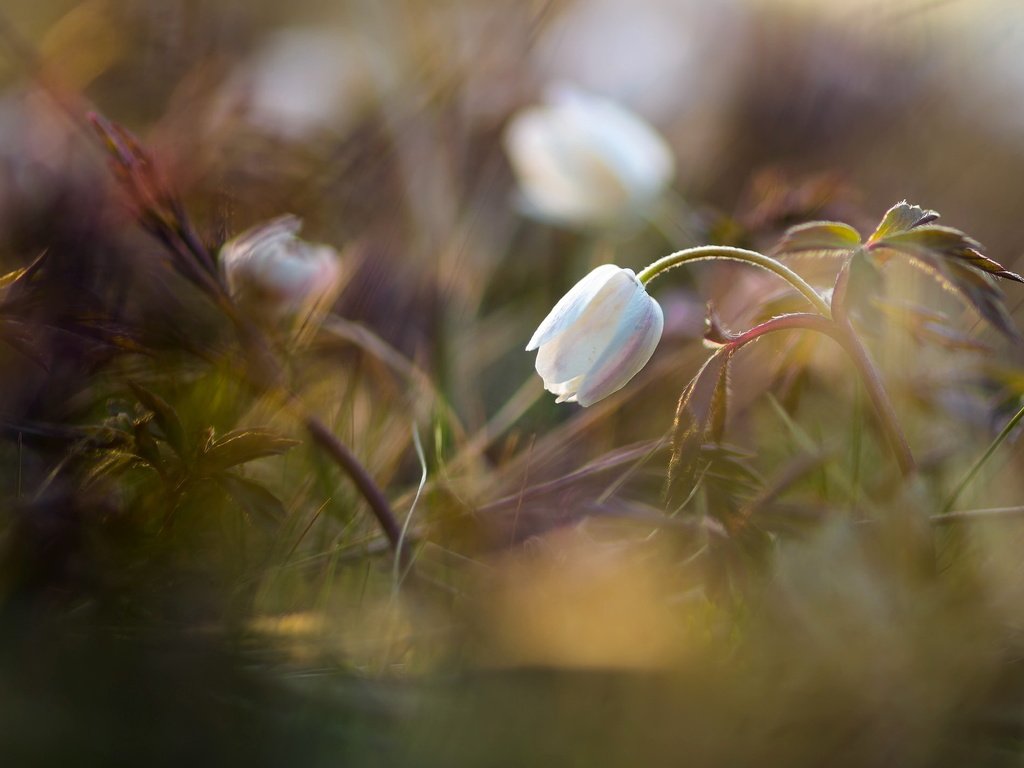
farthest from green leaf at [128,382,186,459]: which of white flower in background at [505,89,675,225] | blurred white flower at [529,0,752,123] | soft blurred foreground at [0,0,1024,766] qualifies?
blurred white flower at [529,0,752,123]

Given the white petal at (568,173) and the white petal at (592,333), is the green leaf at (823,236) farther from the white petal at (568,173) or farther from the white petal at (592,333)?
the white petal at (568,173)

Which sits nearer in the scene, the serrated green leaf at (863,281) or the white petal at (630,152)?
the serrated green leaf at (863,281)

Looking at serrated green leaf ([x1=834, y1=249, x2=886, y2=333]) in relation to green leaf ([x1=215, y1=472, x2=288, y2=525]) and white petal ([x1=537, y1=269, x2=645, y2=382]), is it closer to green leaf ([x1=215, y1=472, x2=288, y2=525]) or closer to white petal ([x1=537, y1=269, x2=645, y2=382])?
white petal ([x1=537, y1=269, x2=645, y2=382])

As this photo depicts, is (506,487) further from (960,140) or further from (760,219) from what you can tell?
(960,140)

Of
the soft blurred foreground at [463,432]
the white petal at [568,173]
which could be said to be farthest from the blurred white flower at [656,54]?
the white petal at [568,173]

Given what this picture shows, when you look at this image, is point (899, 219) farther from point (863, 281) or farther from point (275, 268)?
point (275, 268)

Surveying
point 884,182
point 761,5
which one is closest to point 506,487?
point 884,182

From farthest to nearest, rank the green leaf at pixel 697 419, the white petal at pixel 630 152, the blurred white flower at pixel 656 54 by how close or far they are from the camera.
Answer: the blurred white flower at pixel 656 54
the white petal at pixel 630 152
the green leaf at pixel 697 419
